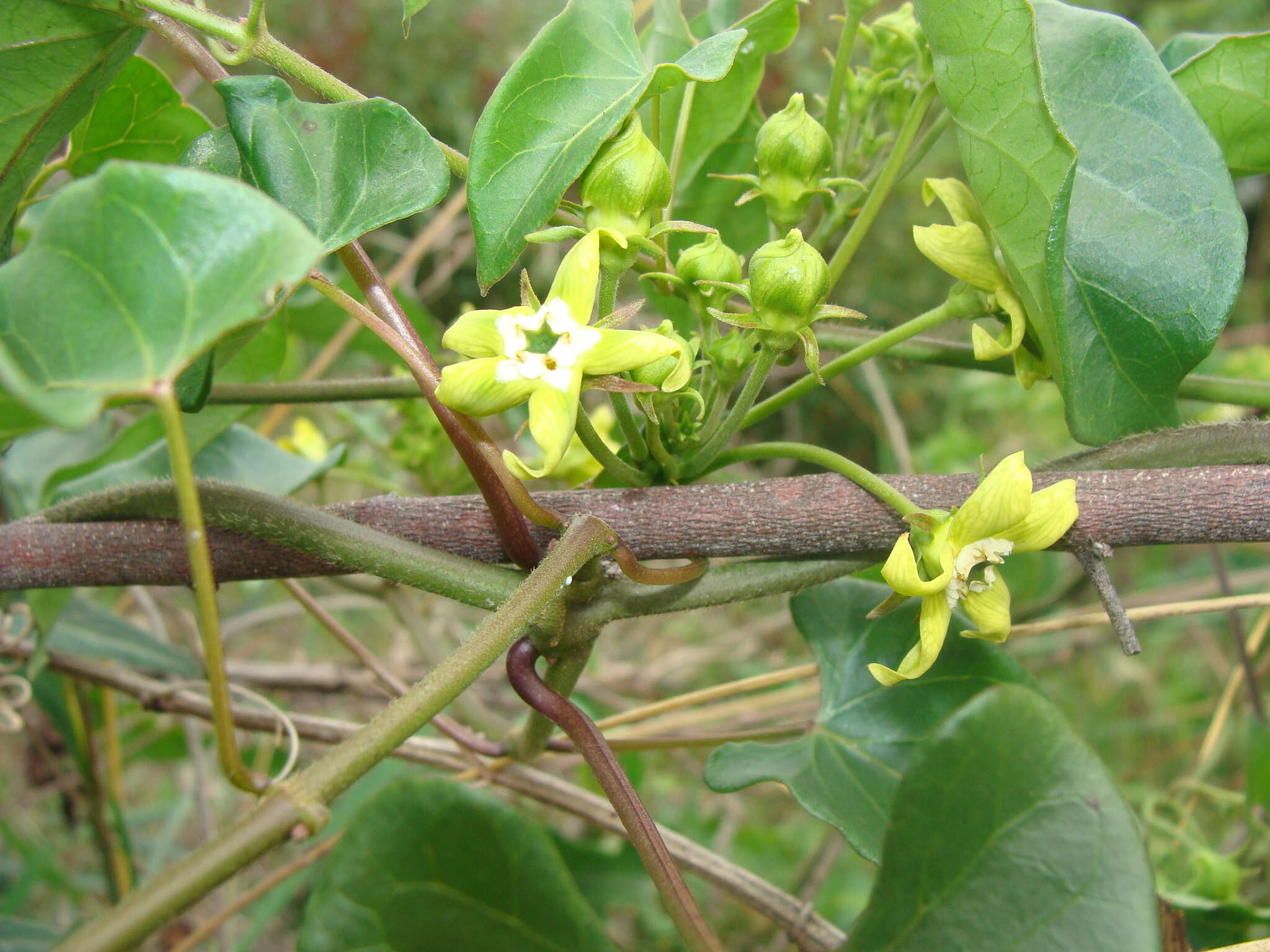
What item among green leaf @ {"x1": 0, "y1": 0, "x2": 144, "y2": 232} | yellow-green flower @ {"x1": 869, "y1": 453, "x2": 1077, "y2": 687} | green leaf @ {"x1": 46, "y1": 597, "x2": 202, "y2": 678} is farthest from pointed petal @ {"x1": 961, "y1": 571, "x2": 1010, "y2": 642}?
green leaf @ {"x1": 46, "y1": 597, "x2": 202, "y2": 678}

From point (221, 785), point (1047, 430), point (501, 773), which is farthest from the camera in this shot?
point (1047, 430)

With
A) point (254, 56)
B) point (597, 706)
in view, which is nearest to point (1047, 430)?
point (597, 706)

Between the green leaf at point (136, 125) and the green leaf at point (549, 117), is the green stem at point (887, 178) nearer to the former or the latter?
the green leaf at point (549, 117)

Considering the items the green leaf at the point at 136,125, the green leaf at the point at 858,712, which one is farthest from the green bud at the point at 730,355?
the green leaf at the point at 136,125

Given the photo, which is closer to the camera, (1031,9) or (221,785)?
(1031,9)

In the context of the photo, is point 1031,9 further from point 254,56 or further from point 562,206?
point 254,56

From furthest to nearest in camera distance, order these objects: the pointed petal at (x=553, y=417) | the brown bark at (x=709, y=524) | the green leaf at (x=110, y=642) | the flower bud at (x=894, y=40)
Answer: the green leaf at (x=110, y=642) < the flower bud at (x=894, y=40) < the brown bark at (x=709, y=524) < the pointed petal at (x=553, y=417)
